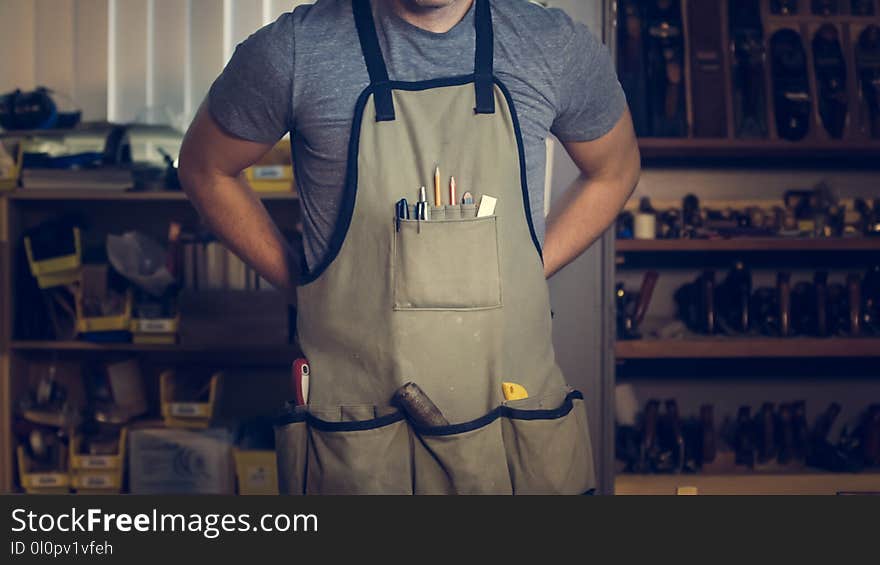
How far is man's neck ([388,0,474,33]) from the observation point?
1229mm

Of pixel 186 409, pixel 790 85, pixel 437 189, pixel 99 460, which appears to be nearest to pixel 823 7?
pixel 790 85

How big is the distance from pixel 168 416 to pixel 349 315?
2.06 meters

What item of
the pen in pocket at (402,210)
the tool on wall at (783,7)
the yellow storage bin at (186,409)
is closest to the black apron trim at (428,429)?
the pen in pocket at (402,210)

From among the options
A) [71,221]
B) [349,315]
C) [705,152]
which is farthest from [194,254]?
[349,315]

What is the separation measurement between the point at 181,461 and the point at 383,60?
2.16 meters

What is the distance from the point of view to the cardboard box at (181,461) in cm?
298

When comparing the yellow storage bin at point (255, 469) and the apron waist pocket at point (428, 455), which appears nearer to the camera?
the apron waist pocket at point (428, 455)

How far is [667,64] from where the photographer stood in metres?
2.91

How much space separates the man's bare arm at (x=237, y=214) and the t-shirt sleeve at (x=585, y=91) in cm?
49

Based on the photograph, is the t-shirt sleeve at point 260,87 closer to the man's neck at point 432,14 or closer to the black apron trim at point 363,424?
the man's neck at point 432,14

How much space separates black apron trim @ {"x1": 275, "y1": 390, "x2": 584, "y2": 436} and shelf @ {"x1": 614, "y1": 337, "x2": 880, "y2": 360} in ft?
5.23

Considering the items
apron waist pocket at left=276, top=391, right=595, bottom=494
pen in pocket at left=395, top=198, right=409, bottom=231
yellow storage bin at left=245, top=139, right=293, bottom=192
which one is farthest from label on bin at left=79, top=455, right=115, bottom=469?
pen in pocket at left=395, top=198, right=409, bottom=231

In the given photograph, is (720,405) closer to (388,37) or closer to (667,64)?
(667,64)

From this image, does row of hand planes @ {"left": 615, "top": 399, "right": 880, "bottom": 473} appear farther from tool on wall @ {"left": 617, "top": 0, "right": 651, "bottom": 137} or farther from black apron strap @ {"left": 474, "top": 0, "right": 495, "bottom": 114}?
black apron strap @ {"left": 474, "top": 0, "right": 495, "bottom": 114}
